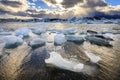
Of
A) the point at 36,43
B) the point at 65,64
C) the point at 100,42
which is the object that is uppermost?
the point at 65,64

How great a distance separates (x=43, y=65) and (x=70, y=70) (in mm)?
1148

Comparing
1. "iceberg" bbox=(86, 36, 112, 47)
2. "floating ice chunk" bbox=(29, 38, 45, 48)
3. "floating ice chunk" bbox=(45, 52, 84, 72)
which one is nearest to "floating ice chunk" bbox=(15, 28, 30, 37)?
"floating ice chunk" bbox=(29, 38, 45, 48)

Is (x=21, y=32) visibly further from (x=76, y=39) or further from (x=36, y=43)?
(x=76, y=39)

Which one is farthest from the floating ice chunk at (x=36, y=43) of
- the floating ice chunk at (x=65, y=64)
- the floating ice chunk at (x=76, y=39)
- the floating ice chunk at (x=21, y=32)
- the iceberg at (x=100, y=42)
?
the floating ice chunk at (x=65, y=64)

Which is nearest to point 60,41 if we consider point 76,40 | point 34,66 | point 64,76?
point 76,40

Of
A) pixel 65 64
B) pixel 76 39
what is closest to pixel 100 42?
pixel 76 39

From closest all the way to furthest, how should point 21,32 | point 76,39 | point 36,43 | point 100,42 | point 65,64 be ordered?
point 65,64 < point 36,43 < point 100,42 < point 76,39 < point 21,32

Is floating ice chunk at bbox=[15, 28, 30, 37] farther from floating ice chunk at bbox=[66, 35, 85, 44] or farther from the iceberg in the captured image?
the iceberg

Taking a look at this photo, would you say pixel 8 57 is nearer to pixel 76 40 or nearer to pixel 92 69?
pixel 92 69

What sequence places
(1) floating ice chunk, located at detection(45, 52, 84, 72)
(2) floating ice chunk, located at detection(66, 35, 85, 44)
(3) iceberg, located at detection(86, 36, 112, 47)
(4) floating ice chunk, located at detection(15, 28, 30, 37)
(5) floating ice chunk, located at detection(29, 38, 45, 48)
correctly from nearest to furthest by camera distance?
(1) floating ice chunk, located at detection(45, 52, 84, 72), (5) floating ice chunk, located at detection(29, 38, 45, 48), (3) iceberg, located at detection(86, 36, 112, 47), (2) floating ice chunk, located at detection(66, 35, 85, 44), (4) floating ice chunk, located at detection(15, 28, 30, 37)

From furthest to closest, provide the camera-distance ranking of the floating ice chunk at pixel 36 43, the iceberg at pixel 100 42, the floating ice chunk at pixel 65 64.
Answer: the iceberg at pixel 100 42 → the floating ice chunk at pixel 36 43 → the floating ice chunk at pixel 65 64

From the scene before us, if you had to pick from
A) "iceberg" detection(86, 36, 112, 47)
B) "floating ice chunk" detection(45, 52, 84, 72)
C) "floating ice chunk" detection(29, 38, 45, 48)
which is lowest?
"iceberg" detection(86, 36, 112, 47)

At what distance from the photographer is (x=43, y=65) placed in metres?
6.45

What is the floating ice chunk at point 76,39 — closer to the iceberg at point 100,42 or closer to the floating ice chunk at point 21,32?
the iceberg at point 100,42
